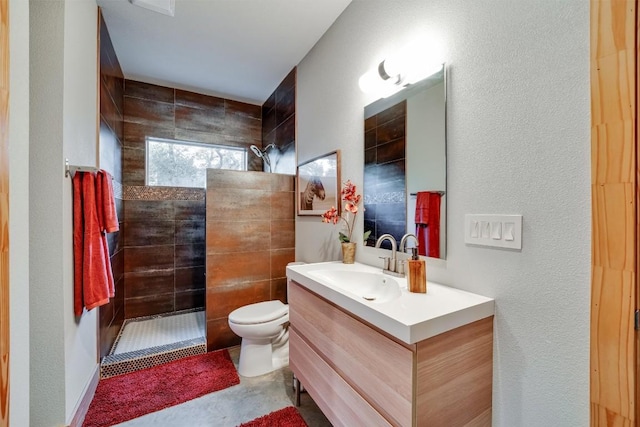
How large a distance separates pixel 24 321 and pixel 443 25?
6.27 ft

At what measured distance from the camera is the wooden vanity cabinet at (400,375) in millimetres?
821

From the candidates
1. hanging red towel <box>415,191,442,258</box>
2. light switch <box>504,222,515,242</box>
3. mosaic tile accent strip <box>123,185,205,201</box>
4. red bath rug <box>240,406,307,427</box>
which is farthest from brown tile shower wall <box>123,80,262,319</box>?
light switch <box>504,222,515,242</box>

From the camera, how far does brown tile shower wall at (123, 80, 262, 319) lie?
9.23 feet

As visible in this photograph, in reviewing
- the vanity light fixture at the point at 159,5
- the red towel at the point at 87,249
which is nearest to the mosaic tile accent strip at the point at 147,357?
the red towel at the point at 87,249

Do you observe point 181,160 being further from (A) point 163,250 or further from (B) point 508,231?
(B) point 508,231

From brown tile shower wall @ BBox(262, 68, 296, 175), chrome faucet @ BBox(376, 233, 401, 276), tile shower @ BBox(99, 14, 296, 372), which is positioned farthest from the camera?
brown tile shower wall @ BBox(262, 68, 296, 175)

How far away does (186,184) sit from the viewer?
10.3 feet

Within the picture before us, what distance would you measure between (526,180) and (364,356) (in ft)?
2.73

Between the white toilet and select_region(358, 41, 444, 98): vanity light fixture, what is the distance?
165 centimetres

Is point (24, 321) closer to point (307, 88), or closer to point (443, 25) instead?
point (443, 25)

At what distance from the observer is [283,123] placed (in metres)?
2.90

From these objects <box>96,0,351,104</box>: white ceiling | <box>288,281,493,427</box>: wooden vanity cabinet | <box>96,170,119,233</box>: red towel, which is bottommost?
<box>288,281,493,427</box>: wooden vanity cabinet

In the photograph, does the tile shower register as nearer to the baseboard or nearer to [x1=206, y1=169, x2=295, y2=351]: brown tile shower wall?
[x1=206, y1=169, x2=295, y2=351]: brown tile shower wall

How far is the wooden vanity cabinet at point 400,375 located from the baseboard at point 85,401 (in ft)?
4.26
